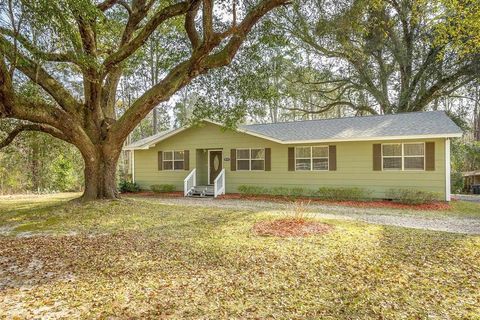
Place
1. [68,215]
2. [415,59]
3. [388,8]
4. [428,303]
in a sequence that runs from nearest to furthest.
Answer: [428,303] < [68,215] < [388,8] < [415,59]

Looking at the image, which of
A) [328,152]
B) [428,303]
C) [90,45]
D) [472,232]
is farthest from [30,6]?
[328,152]

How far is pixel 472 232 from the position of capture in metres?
6.86

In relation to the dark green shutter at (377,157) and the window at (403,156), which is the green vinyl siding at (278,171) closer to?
the dark green shutter at (377,157)

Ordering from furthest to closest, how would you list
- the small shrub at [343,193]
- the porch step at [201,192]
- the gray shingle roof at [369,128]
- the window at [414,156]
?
the porch step at [201,192], the small shrub at [343,193], the window at [414,156], the gray shingle roof at [369,128]

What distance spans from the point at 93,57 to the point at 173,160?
9.59 metres

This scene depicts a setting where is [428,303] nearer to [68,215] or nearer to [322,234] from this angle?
[322,234]

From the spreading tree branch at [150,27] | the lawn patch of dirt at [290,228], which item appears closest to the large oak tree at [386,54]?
the spreading tree branch at [150,27]

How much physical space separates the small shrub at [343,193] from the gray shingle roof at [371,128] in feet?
7.19

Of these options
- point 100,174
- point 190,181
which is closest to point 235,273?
point 100,174

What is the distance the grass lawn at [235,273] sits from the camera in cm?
334

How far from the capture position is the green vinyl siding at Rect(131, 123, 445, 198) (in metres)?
12.0

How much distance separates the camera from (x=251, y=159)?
604 inches

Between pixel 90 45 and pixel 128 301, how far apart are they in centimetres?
859

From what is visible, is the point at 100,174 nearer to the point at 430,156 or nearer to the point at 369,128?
the point at 369,128
